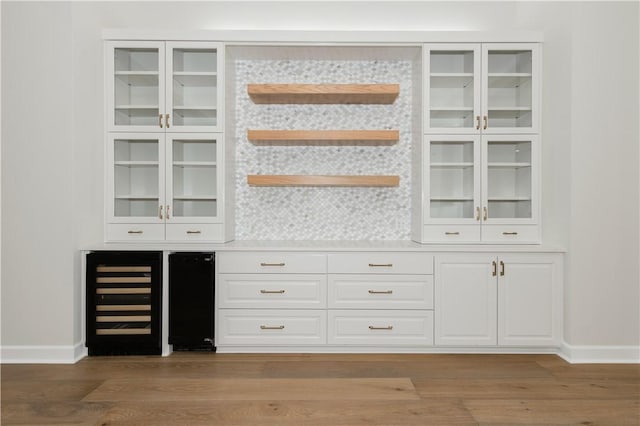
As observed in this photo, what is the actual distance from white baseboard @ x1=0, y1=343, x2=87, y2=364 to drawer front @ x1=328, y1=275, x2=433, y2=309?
1798 millimetres

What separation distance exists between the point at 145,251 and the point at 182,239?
0.91 ft

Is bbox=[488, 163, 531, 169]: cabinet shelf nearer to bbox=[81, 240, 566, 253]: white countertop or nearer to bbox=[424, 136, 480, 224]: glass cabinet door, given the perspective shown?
bbox=[424, 136, 480, 224]: glass cabinet door

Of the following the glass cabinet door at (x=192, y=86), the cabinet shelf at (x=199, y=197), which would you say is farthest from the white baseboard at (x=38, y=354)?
the glass cabinet door at (x=192, y=86)

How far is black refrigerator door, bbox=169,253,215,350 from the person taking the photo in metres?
3.00

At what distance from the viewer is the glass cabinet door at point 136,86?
3.15 metres

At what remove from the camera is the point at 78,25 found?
2924 millimetres

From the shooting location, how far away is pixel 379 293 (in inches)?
119

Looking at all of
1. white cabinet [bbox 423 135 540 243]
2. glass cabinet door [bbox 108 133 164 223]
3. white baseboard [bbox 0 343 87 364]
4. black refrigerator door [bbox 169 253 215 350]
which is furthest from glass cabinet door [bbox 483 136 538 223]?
white baseboard [bbox 0 343 87 364]

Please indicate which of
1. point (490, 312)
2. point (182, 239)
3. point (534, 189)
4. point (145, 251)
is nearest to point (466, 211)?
point (534, 189)

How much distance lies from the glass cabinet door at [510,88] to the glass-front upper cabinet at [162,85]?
6.60ft

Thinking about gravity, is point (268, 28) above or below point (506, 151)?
above

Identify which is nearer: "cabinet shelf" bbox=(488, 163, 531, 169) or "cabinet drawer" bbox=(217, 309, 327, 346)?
"cabinet drawer" bbox=(217, 309, 327, 346)

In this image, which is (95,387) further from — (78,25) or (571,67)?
(571,67)

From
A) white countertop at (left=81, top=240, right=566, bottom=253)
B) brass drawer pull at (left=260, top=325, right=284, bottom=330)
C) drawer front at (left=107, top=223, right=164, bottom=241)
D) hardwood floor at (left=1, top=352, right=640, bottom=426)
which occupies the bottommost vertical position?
hardwood floor at (left=1, top=352, right=640, bottom=426)
